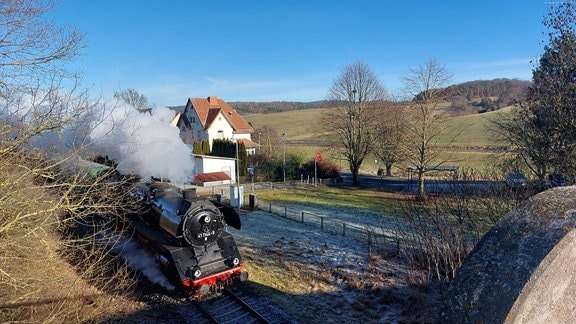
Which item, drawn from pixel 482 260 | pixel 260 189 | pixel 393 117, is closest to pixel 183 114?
pixel 260 189

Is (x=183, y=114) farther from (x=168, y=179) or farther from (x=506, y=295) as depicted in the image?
(x=506, y=295)

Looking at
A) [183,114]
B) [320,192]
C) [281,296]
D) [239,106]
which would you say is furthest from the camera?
[239,106]

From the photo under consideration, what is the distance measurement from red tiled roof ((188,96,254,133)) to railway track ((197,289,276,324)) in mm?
34496

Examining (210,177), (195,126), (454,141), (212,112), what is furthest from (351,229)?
(454,141)

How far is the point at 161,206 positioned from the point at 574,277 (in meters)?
10.7

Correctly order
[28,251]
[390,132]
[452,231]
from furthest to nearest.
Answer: [390,132] → [452,231] → [28,251]

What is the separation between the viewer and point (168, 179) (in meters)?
16.1

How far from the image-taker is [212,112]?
145 feet

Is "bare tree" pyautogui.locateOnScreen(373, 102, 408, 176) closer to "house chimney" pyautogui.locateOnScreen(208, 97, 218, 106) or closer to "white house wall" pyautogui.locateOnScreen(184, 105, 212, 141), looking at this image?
"white house wall" pyautogui.locateOnScreen(184, 105, 212, 141)

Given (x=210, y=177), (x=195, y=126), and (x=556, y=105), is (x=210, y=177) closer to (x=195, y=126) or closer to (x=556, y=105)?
(x=195, y=126)

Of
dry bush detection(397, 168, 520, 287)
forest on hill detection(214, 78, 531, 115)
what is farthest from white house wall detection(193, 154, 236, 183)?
dry bush detection(397, 168, 520, 287)

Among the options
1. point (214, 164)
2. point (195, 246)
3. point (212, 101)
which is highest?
point (212, 101)

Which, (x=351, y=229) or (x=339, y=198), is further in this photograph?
(x=339, y=198)

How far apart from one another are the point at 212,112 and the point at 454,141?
3616 cm
